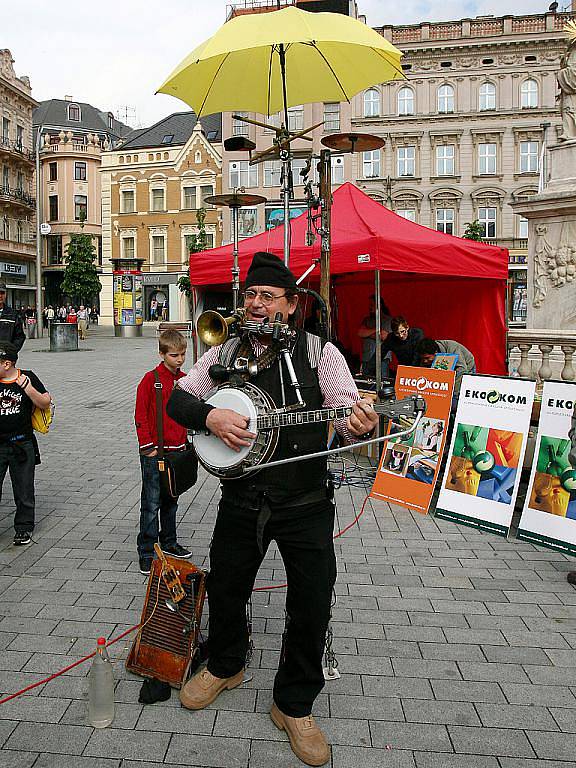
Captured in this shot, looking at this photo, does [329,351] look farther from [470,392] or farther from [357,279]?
[357,279]

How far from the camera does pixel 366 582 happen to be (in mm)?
4789

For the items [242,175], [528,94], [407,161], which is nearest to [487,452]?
[407,161]

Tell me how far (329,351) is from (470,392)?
348 cm

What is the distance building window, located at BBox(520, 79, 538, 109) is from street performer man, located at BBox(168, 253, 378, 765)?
48.4 metres

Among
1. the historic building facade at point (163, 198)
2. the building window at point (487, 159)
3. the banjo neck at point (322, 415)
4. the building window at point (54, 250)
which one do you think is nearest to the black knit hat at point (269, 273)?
the banjo neck at point (322, 415)

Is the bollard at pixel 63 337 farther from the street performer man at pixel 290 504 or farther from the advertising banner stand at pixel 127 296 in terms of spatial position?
the street performer man at pixel 290 504

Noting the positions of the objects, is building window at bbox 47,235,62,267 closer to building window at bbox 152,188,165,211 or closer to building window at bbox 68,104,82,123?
building window at bbox 68,104,82,123

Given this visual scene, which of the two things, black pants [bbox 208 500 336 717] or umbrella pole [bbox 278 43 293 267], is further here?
umbrella pole [bbox 278 43 293 267]

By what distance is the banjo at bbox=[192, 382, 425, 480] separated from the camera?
9.29ft

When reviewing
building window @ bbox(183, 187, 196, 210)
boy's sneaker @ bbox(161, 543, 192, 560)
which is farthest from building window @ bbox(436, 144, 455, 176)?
boy's sneaker @ bbox(161, 543, 192, 560)

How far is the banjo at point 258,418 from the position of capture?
2.83 metres

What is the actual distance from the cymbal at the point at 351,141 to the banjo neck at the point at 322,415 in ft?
13.3

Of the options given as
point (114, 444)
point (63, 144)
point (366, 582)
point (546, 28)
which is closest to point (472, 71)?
point (546, 28)

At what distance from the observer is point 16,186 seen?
5309cm
